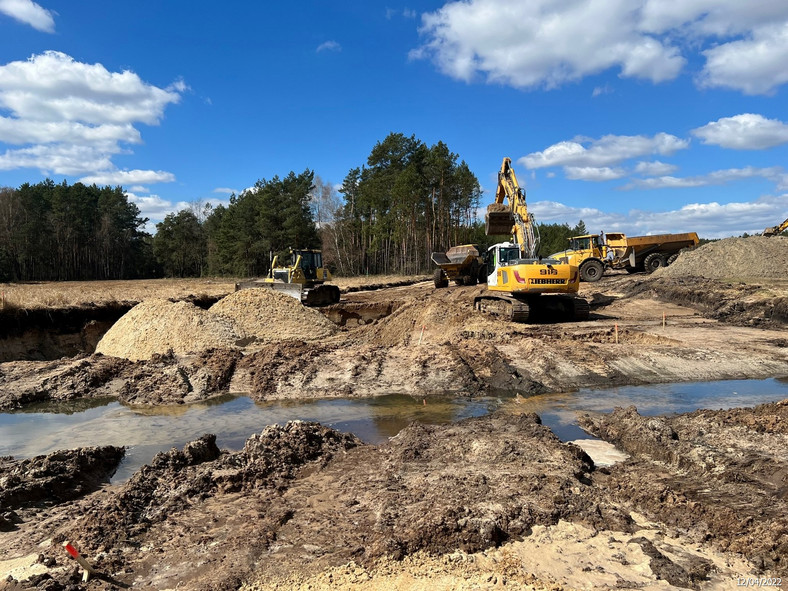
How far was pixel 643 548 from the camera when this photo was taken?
142 inches

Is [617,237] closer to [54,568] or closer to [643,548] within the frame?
[643,548]

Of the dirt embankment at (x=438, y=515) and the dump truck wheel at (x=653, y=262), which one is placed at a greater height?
the dump truck wheel at (x=653, y=262)

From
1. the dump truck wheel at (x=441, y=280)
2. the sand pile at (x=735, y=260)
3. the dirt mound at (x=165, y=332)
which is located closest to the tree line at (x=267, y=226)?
the dump truck wheel at (x=441, y=280)

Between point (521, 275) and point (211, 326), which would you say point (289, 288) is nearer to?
point (211, 326)

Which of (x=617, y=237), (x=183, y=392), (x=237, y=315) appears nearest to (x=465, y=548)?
(x=183, y=392)

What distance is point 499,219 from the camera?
18.7 meters

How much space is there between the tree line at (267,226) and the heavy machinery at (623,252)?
18755mm

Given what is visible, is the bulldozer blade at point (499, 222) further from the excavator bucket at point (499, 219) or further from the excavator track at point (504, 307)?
the excavator track at point (504, 307)

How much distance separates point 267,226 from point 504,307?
125ft

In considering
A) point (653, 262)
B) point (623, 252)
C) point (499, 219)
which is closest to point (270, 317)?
point (499, 219)

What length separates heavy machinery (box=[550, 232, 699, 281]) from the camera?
26.2 metres

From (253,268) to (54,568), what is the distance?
52133 millimetres

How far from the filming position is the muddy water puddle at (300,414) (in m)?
7.32

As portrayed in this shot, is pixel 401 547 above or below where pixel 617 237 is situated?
below
